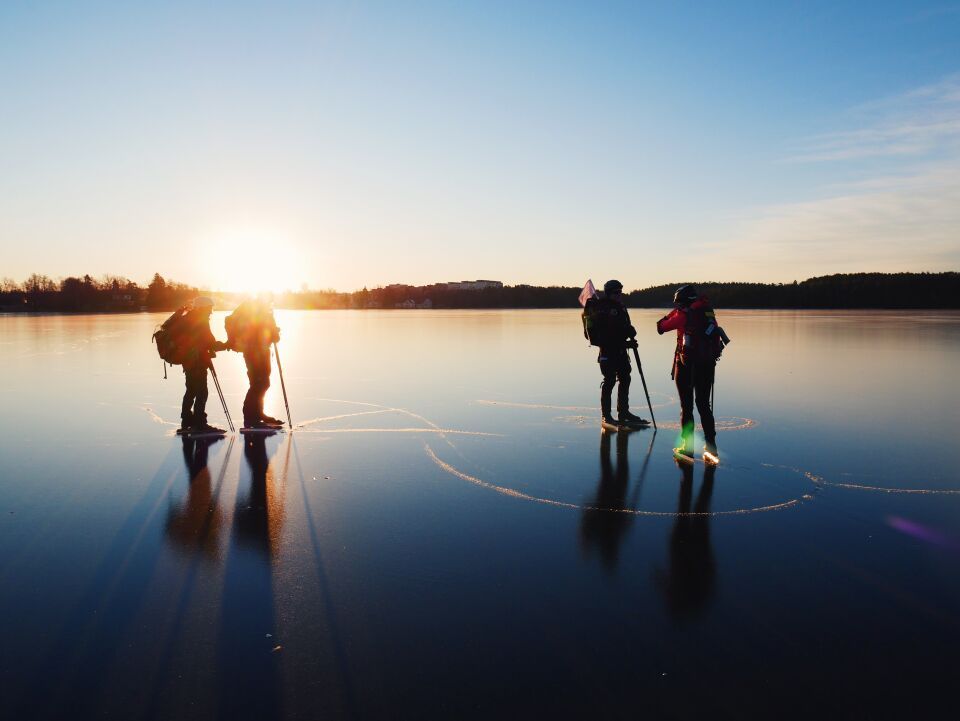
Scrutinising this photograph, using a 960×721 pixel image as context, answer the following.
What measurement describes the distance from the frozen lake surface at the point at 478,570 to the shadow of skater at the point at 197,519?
3 cm

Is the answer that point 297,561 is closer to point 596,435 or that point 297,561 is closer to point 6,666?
point 6,666

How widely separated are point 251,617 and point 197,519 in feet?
7.17

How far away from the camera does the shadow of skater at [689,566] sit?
13.0 feet

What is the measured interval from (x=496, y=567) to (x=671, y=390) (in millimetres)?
9619

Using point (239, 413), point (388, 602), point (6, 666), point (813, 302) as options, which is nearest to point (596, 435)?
point (388, 602)

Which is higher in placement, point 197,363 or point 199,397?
point 197,363

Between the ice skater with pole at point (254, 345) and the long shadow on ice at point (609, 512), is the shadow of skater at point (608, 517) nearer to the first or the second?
the long shadow on ice at point (609, 512)

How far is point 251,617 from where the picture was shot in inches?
149

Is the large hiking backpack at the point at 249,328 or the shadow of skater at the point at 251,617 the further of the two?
the large hiking backpack at the point at 249,328

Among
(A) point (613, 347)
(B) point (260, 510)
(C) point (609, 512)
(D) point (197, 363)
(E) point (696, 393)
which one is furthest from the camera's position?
(A) point (613, 347)

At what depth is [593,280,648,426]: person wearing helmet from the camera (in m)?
9.88

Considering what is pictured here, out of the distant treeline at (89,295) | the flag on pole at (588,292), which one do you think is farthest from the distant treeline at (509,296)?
the flag on pole at (588,292)

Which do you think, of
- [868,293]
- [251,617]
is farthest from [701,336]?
[868,293]

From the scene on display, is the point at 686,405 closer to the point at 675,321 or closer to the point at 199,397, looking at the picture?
the point at 675,321
